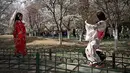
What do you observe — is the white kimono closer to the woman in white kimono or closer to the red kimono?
the woman in white kimono

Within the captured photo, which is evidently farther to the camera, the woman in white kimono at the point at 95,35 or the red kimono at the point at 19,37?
the red kimono at the point at 19,37

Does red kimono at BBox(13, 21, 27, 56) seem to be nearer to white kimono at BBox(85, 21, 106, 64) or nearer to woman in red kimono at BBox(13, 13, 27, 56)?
woman in red kimono at BBox(13, 13, 27, 56)

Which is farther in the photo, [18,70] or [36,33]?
[36,33]

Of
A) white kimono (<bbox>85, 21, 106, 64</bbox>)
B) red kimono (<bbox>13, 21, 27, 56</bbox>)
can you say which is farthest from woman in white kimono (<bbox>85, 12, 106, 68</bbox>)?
red kimono (<bbox>13, 21, 27, 56</bbox>)

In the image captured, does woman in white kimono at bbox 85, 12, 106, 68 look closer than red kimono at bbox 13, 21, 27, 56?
Yes

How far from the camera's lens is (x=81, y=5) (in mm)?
25047

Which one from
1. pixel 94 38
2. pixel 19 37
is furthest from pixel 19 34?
pixel 94 38

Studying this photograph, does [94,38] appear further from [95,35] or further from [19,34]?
[19,34]

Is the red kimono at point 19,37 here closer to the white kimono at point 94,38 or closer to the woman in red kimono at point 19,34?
the woman in red kimono at point 19,34

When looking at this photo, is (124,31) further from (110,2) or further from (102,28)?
(102,28)

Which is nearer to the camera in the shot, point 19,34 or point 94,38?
point 94,38

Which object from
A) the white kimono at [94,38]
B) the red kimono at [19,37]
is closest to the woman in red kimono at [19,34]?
the red kimono at [19,37]

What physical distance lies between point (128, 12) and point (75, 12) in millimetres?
7717

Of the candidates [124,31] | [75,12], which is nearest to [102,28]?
[75,12]
